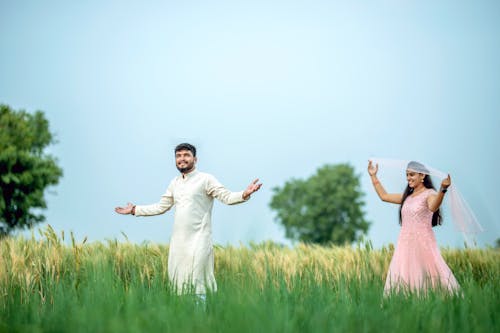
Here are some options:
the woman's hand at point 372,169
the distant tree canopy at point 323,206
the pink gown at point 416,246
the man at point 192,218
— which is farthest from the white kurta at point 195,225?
the distant tree canopy at point 323,206

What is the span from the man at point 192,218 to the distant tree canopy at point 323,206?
24685 millimetres

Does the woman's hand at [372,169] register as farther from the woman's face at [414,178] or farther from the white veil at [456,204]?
the woman's face at [414,178]

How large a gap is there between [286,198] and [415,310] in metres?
29.9

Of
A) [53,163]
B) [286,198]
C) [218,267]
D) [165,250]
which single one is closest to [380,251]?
[218,267]

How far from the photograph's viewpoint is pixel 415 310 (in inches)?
143

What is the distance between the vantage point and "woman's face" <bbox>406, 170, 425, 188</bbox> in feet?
23.7

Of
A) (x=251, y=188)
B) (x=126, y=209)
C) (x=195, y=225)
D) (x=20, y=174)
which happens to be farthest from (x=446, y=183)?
(x=20, y=174)

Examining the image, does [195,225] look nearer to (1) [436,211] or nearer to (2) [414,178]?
(2) [414,178]

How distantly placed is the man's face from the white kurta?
0.09 meters

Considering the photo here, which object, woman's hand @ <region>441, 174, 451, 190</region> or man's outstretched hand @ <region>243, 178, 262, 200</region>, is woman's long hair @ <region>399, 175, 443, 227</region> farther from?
man's outstretched hand @ <region>243, 178, 262, 200</region>

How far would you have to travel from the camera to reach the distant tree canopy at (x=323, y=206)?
3152 centimetres

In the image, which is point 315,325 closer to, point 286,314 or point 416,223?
point 286,314

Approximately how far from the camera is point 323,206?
31.9 m

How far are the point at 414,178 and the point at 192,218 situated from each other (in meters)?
2.94
